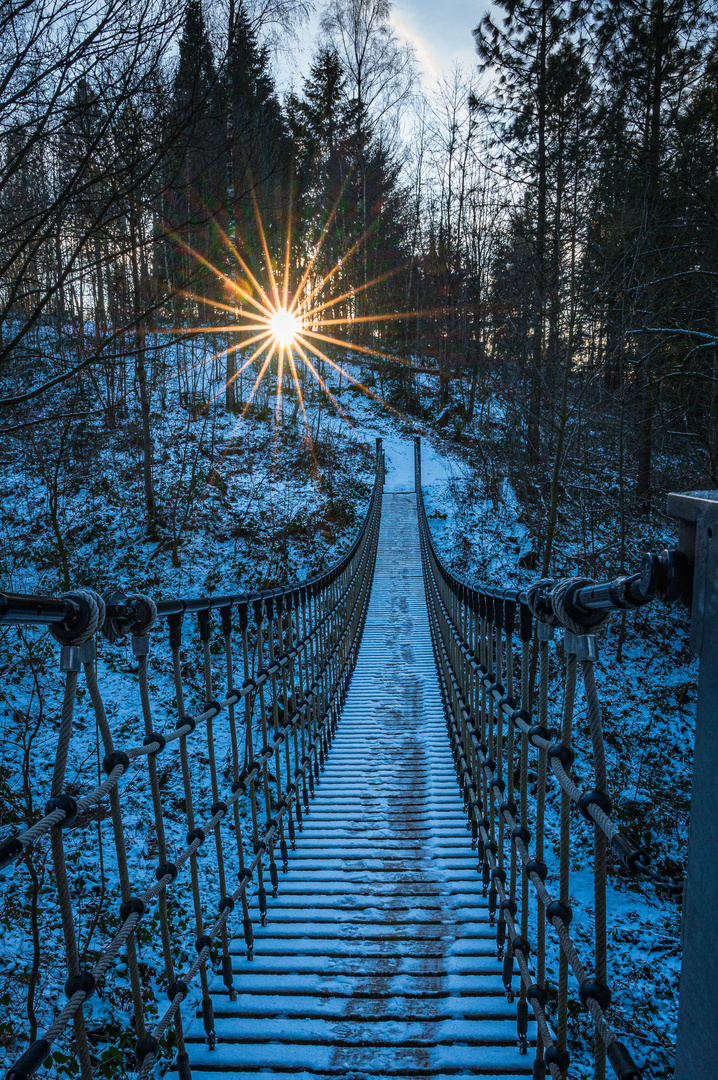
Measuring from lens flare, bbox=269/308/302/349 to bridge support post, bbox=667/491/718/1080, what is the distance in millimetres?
20765

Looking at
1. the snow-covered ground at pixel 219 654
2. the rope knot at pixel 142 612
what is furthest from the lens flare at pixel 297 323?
the rope knot at pixel 142 612

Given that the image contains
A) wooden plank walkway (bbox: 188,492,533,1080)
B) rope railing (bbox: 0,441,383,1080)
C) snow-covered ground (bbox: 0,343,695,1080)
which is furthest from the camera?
snow-covered ground (bbox: 0,343,695,1080)

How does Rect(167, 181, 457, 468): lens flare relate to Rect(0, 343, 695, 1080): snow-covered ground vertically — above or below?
above

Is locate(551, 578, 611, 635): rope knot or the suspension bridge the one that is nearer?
the suspension bridge

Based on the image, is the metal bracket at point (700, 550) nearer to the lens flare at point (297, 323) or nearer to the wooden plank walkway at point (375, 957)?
the wooden plank walkway at point (375, 957)

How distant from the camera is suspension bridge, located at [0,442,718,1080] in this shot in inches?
37.0

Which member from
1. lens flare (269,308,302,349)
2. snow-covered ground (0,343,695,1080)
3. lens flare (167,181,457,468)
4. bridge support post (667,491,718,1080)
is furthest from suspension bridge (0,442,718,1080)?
lens flare (269,308,302,349)

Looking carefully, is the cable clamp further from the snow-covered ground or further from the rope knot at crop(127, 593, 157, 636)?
the rope knot at crop(127, 593, 157, 636)

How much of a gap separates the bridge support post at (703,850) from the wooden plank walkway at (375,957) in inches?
48.2

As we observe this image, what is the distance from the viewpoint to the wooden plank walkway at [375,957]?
1630 millimetres

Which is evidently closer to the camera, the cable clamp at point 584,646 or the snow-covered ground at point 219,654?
the cable clamp at point 584,646

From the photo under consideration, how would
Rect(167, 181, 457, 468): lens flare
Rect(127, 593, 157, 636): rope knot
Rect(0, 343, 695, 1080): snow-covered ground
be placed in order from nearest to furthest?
1. Rect(127, 593, 157, 636): rope knot
2. Rect(0, 343, 695, 1080): snow-covered ground
3. Rect(167, 181, 457, 468): lens flare

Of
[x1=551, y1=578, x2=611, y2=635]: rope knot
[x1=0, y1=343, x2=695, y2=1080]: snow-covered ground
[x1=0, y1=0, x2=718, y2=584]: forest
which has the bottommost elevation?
[x1=0, y1=343, x2=695, y2=1080]: snow-covered ground

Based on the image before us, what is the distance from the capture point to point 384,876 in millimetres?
2633
